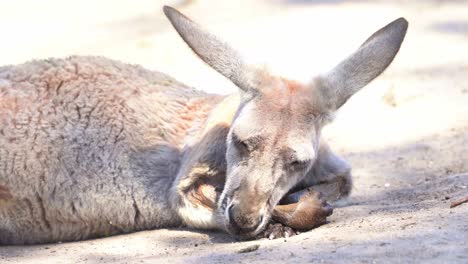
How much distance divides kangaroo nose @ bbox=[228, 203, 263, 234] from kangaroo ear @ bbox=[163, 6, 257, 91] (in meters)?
0.74

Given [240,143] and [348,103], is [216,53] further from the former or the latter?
[348,103]

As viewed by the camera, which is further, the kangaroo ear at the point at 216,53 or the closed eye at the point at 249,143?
the kangaroo ear at the point at 216,53

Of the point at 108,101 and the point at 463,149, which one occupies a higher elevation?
the point at 108,101

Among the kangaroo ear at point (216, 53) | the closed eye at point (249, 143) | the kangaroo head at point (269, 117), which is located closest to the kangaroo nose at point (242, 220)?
the kangaroo head at point (269, 117)

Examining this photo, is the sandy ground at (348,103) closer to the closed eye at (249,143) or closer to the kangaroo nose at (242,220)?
the kangaroo nose at (242,220)

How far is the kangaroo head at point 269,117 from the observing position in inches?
194

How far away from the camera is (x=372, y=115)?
825 centimetres

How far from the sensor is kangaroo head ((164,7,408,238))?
4.92 metres

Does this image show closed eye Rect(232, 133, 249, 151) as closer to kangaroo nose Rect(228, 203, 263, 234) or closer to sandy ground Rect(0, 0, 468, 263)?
kangaroo nose Rect(228, 203, 263, 234)

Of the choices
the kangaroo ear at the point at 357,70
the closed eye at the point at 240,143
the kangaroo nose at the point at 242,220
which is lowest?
the kangaroo nose at the point at 242,220

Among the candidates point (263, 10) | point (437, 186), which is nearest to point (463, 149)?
point (437, 186)

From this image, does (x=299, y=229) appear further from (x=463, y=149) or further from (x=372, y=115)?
(x=372, y=115)

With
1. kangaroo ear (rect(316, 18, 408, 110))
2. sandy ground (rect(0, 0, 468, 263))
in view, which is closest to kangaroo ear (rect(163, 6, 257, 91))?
sandy ground (rect(0, 0, 468, 263))

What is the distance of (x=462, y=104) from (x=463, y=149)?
40.2 inches
